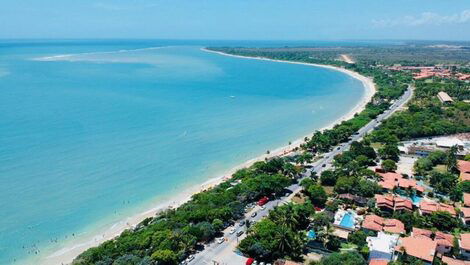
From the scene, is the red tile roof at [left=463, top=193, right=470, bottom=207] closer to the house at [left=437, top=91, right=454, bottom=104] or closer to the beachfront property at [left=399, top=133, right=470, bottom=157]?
the beachfront property at [left=399, top=133, right=470, bottom=157]

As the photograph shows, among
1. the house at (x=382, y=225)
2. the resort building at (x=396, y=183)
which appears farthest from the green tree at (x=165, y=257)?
the resort building at (x=396, y=183)

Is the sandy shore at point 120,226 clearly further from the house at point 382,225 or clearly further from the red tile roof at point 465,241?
the red tile roof at point 465,241

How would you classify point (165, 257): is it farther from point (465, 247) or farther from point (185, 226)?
point (465, 247)

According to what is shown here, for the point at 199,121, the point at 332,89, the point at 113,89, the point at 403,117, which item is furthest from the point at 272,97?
the point at 113,89

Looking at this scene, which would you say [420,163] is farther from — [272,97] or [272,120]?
[272,97]

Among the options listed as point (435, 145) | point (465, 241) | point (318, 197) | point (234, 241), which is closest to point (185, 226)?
point (234, 241)

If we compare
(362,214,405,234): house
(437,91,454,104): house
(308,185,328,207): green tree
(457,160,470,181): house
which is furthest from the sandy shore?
(437,91,454,104): house

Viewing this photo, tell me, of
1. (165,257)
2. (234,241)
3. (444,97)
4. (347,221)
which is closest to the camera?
(165,257)
